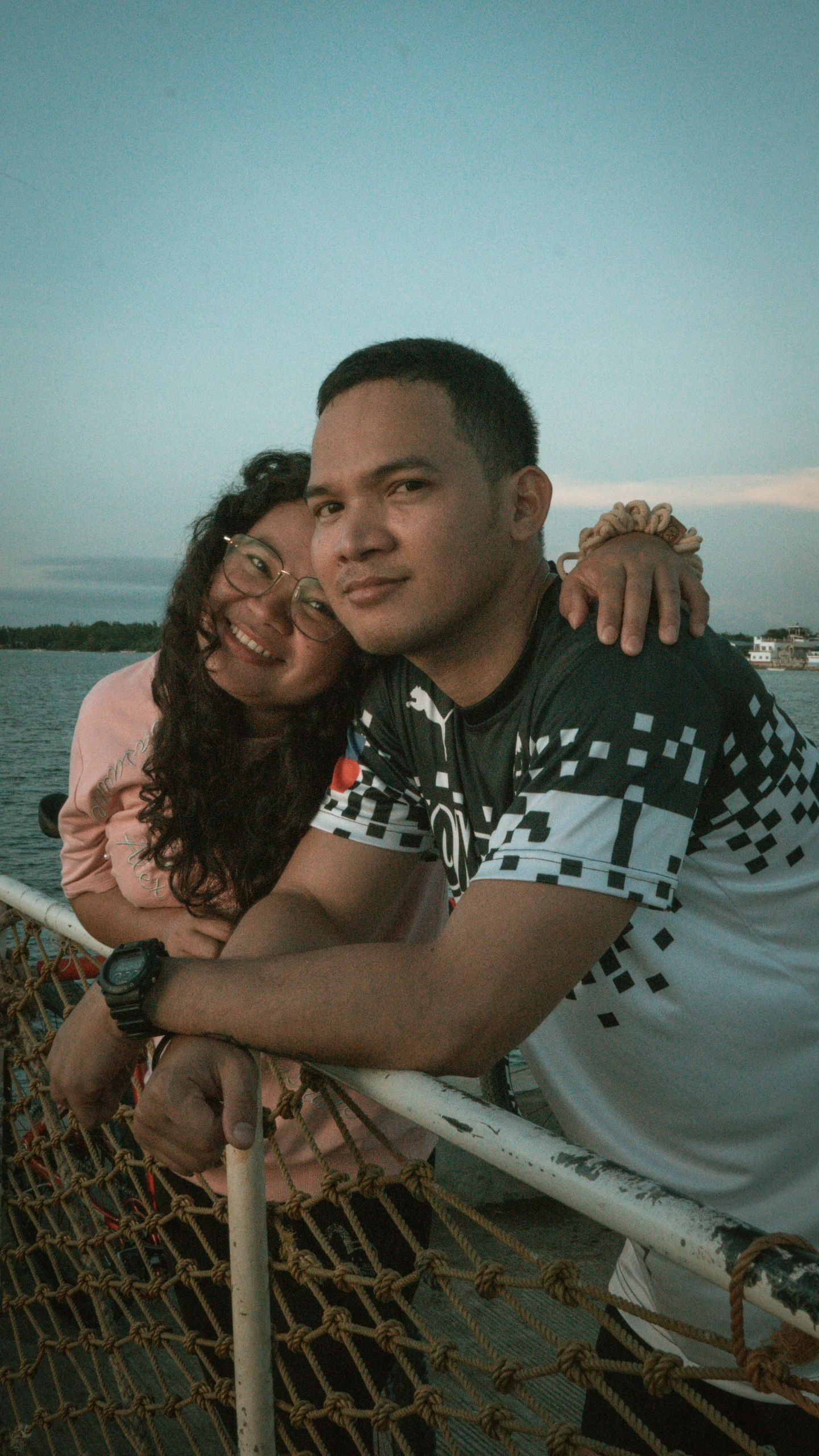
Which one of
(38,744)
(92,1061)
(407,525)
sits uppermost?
(407,525)

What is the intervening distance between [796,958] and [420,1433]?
1.38 metres

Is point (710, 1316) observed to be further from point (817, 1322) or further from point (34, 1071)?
point (34, 1071)

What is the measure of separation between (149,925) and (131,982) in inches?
27.9

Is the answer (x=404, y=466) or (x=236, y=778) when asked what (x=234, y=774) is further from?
(x=404, y=466)

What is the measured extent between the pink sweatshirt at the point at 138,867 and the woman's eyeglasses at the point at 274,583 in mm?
405

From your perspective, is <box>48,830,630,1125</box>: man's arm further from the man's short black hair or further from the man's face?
the man's short black hair

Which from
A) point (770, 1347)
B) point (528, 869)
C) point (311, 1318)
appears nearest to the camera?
point (770, 1347)

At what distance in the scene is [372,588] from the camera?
171 cm

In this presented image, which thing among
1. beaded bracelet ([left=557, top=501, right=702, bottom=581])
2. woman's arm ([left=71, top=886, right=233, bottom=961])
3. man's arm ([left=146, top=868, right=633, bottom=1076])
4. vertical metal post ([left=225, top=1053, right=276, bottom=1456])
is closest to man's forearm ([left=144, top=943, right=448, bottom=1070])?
man's arm ([left=146, top=868, right=633, bottom=1076])

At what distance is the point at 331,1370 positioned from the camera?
1888mm

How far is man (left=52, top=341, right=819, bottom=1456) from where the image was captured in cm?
135

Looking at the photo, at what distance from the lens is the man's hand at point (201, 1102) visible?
149 centimetres

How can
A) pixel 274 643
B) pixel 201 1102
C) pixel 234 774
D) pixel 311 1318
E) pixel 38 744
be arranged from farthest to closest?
1. pixel 38 744
2. pixel 234 774
3. pixel 274 643
4. pixel 311 1318
5. pixel 201 1102

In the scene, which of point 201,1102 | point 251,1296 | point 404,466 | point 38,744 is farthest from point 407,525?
point 38,744
